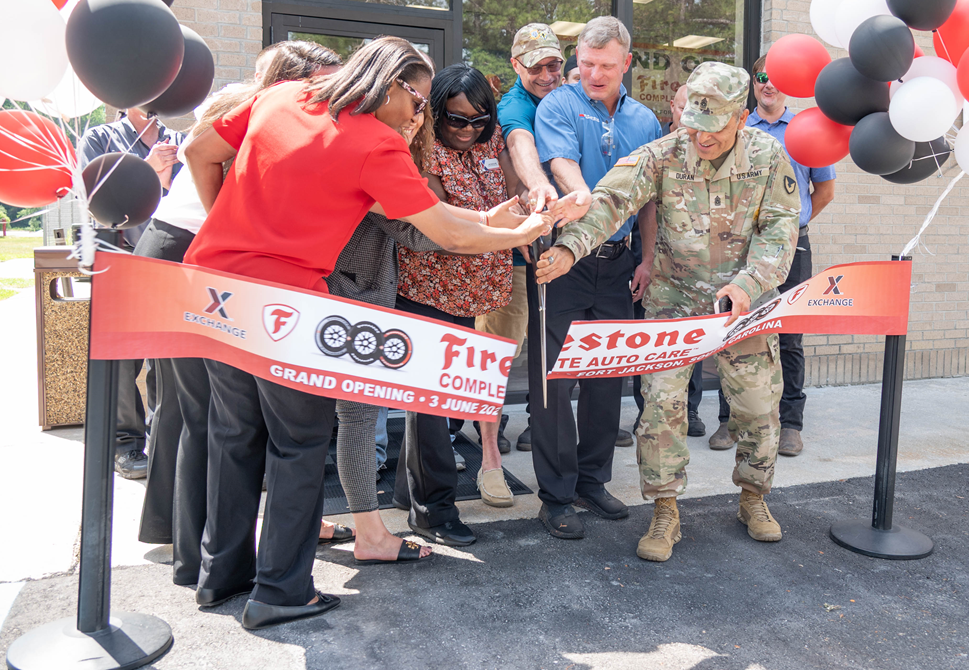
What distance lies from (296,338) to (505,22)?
4298 mm

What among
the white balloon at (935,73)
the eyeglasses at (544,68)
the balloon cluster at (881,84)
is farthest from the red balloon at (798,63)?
the eyeglasses at (544,68)

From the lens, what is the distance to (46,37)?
7.46 feet

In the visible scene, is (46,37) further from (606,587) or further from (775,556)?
(775,556)

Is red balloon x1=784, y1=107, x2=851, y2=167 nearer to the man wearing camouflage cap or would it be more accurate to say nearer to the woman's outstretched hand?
the man wearing camouflage cap

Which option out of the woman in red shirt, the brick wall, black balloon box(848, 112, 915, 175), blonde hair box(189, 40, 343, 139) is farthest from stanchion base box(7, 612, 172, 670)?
the brick wall

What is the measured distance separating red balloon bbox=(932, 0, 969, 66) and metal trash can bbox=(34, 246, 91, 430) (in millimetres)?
4761

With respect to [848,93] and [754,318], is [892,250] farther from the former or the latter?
[754,318]

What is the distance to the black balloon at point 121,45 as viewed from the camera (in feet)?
6.84

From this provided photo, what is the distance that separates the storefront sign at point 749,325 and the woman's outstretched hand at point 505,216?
18.1 inches

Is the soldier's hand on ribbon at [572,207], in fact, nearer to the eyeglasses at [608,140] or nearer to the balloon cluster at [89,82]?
the eyeglasses at [608,140]

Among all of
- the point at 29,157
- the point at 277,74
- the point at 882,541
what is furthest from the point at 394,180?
the point at 882,541

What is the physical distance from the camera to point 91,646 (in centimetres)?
237

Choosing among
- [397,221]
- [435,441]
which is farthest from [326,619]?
[397,221]

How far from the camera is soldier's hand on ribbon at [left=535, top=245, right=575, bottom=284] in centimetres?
296
